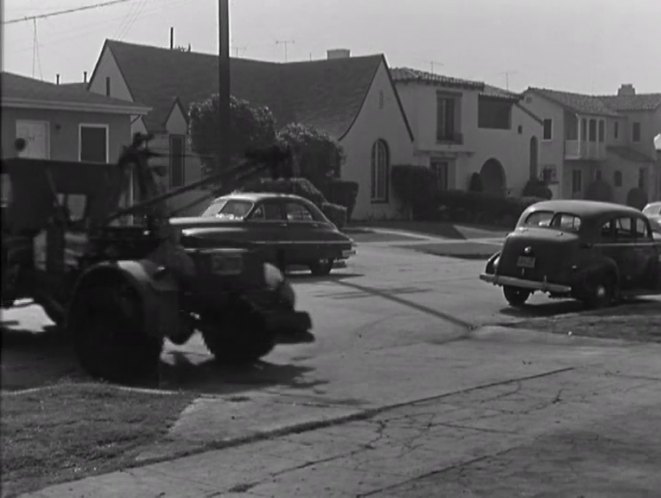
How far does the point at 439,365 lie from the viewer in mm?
14422

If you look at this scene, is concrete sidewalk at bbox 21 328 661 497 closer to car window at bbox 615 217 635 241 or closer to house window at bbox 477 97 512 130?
house window at bbox 477 97 512 130

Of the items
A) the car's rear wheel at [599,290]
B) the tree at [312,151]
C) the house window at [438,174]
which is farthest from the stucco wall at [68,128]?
the car's rear wheel at [599,290]

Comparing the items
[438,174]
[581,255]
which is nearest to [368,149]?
[438,174]

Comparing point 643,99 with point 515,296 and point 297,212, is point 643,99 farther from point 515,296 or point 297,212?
point 515,296

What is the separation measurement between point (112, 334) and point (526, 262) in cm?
1899

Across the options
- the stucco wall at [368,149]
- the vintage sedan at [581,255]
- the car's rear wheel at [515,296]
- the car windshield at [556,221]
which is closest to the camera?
the stucco wall at [368,149]

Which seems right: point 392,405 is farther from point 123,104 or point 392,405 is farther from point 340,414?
point 123,104

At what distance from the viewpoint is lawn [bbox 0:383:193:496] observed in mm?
7426

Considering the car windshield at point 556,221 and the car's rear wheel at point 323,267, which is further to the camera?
the car windshield at point 556,221

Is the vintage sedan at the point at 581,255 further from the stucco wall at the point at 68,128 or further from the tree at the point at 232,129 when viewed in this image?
the stucco wall at the point at 68,128

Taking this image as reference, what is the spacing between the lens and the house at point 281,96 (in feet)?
5.63

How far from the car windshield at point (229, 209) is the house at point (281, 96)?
0.37 feet

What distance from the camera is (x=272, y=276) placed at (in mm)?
1921

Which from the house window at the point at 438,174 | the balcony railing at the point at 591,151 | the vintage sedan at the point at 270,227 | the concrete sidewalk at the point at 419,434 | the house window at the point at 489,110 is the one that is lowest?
the concrete sidewalk at the point at 419,434
